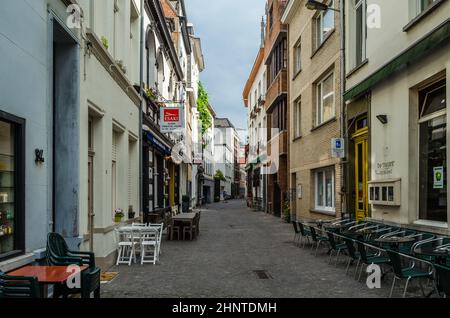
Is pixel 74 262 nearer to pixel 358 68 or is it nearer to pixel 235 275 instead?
pixel 235 275

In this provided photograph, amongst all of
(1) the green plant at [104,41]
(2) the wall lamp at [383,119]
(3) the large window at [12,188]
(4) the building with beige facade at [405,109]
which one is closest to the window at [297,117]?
(4) the building with beige facade at [405,109]

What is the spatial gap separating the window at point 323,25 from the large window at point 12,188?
1176 centimetres

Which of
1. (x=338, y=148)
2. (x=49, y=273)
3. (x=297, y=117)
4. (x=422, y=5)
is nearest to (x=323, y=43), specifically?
(x=338, y=148)

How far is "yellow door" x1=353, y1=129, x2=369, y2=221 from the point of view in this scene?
1258 cm

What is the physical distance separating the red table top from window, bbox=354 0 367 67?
31.9 feet

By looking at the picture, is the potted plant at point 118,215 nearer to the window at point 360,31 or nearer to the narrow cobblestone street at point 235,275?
the narrow cobblestone street at point 235,275

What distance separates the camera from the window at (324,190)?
1626 cm

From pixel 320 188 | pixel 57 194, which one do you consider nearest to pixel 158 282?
pixel 57 194

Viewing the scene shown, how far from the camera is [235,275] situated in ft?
29.3

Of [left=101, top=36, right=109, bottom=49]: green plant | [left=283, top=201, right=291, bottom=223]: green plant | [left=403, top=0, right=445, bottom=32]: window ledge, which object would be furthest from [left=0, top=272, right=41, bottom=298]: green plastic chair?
[left=283, top=201, right=291, bottom=223]: green plant

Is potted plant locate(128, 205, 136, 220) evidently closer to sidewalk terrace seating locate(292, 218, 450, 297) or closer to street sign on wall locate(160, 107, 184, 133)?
street sign on wall locate(160, 107, 184, 133)

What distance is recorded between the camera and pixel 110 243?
10.6m

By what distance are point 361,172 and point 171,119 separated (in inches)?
286
